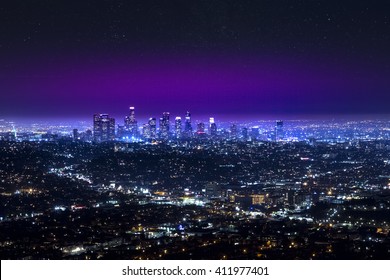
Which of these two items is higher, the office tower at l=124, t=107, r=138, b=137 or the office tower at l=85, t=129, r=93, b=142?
the office tower at l=124, t=107, r=138, b=137

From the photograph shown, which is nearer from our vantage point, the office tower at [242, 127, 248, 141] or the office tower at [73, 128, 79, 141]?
the office tower at [73, 128, 79, 141]

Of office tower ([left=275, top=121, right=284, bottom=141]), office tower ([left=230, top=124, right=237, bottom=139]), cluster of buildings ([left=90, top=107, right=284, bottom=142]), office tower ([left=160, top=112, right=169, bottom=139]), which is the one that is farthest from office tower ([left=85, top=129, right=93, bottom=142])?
office tower ([left=275, top=121, right=284, bottom=141])

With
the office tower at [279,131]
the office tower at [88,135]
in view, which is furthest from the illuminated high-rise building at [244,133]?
the office tower at [88,135]

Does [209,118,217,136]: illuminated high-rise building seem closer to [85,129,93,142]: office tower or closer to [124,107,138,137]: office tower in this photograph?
[124,107,138,137]: office tower

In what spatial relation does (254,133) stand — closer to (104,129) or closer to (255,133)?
(255,133)
